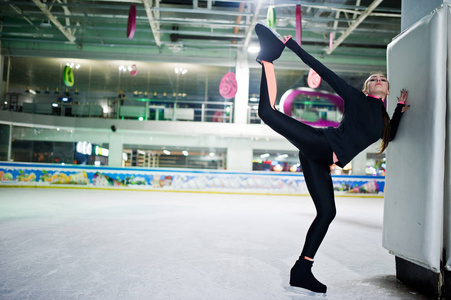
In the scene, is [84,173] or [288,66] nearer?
[84,173]

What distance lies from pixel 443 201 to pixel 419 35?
3.31 feet

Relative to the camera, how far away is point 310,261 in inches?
77.2

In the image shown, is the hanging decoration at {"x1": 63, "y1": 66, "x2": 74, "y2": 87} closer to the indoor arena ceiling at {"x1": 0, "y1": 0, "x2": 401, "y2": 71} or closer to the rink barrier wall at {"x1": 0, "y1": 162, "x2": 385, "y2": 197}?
the indoor arena ceiling at {"x1": 0, "y1": 0, "x2": 401, "y2": 71}

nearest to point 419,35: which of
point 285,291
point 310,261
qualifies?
point 310,261

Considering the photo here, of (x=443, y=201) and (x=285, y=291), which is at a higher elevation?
(x=443, y=201)

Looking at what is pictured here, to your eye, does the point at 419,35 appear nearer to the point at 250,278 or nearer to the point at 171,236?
the point at 250,278

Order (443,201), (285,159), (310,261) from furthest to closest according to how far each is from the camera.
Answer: (285,159) < (310,261) < (443,201)

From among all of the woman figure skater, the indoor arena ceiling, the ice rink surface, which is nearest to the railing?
the indoor arena ceiling

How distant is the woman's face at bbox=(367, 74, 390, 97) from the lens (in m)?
A: 1.98

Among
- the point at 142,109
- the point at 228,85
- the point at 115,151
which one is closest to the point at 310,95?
the point at 228,85

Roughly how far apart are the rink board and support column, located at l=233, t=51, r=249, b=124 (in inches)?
421

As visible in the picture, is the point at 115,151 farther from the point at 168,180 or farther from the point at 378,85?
the point at 378,85

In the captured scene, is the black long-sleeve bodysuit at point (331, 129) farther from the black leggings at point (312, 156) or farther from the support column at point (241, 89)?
the support column at point (241, 89)

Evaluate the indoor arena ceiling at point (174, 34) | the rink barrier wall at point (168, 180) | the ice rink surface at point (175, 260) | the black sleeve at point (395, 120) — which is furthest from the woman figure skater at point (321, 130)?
the rink barrier wall at point (168, 180)
